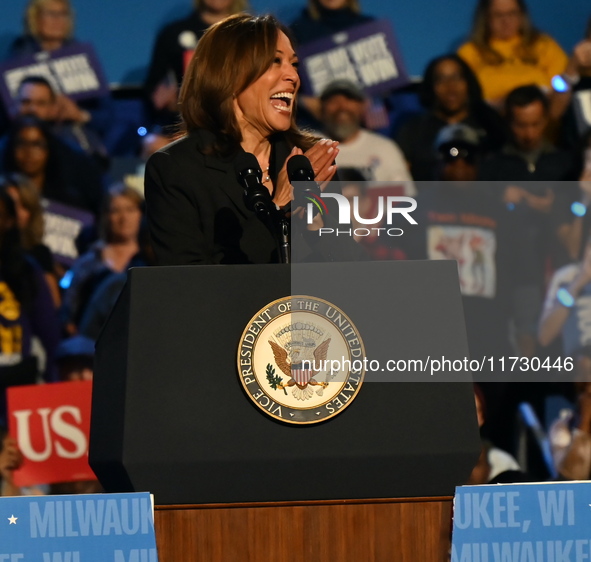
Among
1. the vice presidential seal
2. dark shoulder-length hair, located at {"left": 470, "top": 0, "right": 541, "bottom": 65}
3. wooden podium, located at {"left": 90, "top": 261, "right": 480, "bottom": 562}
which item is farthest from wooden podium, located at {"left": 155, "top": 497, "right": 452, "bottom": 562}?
dark shoulder-length hair, located at {"left": 470, "top": 0, "right": 541, "bottom": 65}

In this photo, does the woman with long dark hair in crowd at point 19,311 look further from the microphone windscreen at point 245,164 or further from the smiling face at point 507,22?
the microphone windscreen at point 245,164

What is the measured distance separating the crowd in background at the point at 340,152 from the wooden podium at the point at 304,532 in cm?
245

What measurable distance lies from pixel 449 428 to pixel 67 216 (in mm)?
3039

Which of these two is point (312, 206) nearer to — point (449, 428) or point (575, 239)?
point (449, 428)

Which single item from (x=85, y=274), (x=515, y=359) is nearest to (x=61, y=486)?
(x=85, y=274)

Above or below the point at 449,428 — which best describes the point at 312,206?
above

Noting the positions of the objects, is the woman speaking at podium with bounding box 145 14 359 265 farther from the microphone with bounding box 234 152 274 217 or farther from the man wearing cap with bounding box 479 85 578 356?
the man wearing cap with bounding box 479 85 578 356

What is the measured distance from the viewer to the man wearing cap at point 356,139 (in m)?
4.16

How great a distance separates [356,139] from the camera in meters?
4.25

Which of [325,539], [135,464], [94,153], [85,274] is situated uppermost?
[94,153]

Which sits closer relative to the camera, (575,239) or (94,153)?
(575,239)

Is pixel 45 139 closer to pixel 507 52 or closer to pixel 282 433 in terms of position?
pixel 507 52

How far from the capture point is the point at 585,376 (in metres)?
3.40

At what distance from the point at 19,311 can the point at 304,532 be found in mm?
2853
